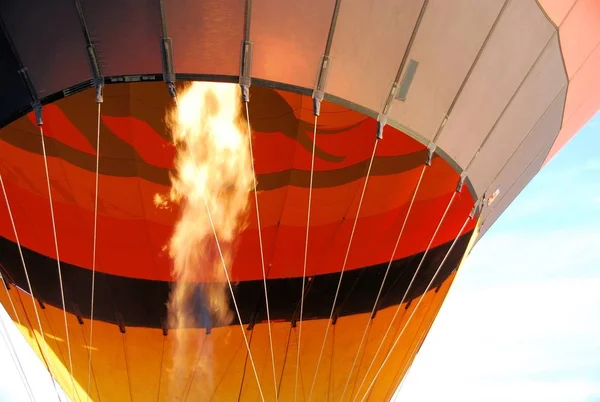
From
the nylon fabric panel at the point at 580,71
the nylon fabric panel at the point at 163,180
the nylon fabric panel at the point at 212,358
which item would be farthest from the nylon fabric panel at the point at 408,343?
the nylon fabric panel at the point at 580,71

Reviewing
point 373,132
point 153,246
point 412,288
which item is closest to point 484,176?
point 373,132

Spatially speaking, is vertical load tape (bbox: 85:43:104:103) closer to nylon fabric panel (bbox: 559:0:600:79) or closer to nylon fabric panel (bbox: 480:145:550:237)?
nylon fabric panel (bbox: 559:0:600:79)

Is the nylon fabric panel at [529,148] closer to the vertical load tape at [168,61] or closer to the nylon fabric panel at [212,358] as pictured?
the nylon fabric panel at [212,358]

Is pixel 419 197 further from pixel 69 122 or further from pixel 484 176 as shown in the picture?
pixel 69 122

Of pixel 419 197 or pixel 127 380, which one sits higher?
pixel 419 197

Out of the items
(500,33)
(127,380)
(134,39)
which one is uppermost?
(500,33)

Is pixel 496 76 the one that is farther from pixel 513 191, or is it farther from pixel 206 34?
pixel 206 34

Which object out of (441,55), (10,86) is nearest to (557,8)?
(441,55)

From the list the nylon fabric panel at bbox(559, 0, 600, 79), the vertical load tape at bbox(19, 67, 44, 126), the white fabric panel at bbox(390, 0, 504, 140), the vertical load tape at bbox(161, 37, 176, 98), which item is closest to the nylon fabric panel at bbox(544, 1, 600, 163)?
the nylon fabric panel at bbox(559, 0, 600, 79)
